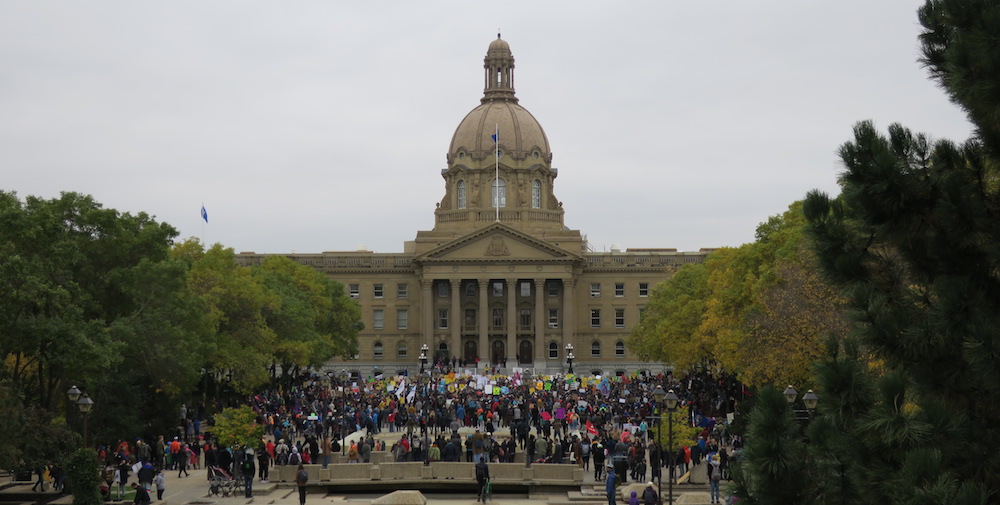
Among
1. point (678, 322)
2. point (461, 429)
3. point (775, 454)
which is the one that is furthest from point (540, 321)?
point (775, 454)

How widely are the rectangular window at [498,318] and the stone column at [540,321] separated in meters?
3.95

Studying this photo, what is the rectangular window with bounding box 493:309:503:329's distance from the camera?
11975 centimetres

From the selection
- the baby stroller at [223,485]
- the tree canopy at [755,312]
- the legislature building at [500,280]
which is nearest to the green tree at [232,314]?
the baby stroller at [223,485]

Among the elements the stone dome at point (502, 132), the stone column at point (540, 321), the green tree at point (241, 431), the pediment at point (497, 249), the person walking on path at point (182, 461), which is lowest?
the person walking on path at point (182, 461)

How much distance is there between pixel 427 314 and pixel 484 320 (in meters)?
5.47

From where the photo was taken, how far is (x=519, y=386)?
72.8m

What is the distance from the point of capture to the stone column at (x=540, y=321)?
383 ft

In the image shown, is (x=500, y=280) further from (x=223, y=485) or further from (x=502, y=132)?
(x=223, y=485)

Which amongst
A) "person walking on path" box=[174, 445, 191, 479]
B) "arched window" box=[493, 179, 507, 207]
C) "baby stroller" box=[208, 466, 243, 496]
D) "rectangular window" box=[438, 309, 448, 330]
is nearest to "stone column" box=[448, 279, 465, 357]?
"rectangular window" box=[438, 309, 448, 330]

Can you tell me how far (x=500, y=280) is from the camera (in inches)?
4673

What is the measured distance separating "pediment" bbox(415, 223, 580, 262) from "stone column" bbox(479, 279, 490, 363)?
2523 millimetres

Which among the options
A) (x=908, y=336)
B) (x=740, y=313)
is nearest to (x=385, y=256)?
(x=740, y=313)

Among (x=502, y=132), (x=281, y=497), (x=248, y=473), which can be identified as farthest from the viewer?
(x=502, y=132)

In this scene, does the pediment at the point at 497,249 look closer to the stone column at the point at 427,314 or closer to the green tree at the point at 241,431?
the stone column at the point at 427,314
